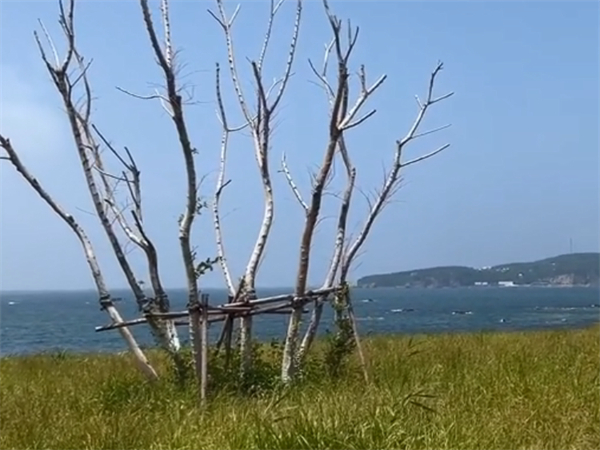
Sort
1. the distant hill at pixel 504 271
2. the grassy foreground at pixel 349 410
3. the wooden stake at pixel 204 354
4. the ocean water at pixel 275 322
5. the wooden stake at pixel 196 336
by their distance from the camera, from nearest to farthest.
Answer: the grassy foreground at pixel 349 410 → the wooden stake at pixel 204 354 → the wooden stake at pixel 196 336 → the ocean water at pixel 275 322 → the distant hill at pixel 504 271

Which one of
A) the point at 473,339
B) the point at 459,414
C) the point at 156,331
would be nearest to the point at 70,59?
the point at 156,331

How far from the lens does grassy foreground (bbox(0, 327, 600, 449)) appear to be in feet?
20.5

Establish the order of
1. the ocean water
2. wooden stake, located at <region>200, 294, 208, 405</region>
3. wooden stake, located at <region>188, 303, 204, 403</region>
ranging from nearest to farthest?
wooden stake, located at <region>200, 294, 208, 405</region> → wooden stake, located at <region>188, 303, 204, 403</region> → the ocean water

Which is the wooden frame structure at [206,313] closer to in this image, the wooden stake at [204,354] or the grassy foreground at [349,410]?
the wooden stake at [204,354]

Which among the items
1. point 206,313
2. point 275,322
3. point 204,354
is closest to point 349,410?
point 204,354

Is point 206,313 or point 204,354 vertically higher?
point 206,313

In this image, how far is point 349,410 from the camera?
659cm

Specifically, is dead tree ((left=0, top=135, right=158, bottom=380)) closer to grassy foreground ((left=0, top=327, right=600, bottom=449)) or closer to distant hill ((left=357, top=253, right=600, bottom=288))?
grassy foreground ((left=0, top=327, right=600, bottom=449))

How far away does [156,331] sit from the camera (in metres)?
9.32

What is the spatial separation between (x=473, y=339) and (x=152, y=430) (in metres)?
8.31

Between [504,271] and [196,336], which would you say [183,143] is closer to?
[196,336]

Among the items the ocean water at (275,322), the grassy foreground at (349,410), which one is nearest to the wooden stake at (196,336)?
the grassy foreground at (349,410)

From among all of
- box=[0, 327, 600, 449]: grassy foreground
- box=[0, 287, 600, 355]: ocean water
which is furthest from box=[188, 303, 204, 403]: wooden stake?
box=[0, 287, 600, 355]: ocean water

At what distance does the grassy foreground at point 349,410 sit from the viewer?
625 centimetres
